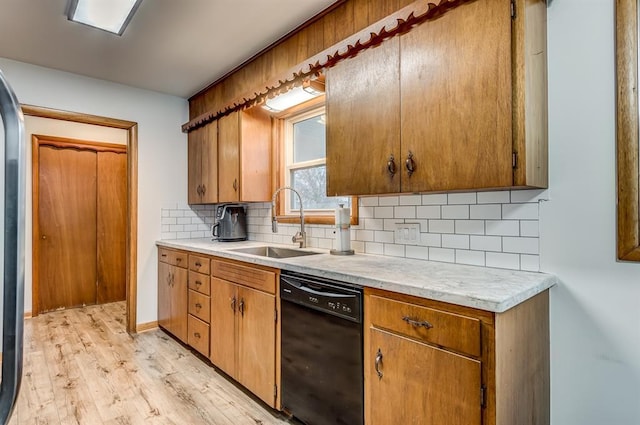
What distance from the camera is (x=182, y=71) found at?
2.99 meters

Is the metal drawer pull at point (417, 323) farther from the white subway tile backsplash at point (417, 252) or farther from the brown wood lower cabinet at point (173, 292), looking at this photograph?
the brown wood lower cabinet at point (173, 292)

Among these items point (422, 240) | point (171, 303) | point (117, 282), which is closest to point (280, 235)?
point (171, 303)

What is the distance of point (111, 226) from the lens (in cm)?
452

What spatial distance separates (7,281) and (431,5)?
5.61ft

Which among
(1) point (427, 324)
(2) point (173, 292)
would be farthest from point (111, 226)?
(1) point (427, 324)

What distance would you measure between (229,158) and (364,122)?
1607 mm

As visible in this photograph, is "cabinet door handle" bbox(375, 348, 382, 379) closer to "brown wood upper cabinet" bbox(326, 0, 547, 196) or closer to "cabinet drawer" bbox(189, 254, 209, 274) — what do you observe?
"brown wood upper cabinet" bbox(326, 0, 547, 196)

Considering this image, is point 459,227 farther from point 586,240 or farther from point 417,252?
point 586,240

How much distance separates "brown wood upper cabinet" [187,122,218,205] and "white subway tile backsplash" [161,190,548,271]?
133cm

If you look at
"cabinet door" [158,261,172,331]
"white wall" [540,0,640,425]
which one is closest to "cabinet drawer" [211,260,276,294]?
"cabinet door" [158,261,172,331]

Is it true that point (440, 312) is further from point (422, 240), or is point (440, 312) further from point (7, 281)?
point (7, 281)

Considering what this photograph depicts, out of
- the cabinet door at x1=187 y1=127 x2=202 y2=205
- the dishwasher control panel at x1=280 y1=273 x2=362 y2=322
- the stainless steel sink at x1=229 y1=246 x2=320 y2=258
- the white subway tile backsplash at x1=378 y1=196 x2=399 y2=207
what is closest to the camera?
the dishwasher control panel at x1=280 y1=273 x2=362 y2=322

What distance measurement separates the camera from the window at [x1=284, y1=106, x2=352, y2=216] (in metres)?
2.76

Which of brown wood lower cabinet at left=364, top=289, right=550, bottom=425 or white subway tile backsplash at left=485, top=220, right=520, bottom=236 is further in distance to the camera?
white subway tile backsplash at left=485, top=220, right=520, bottom=236
